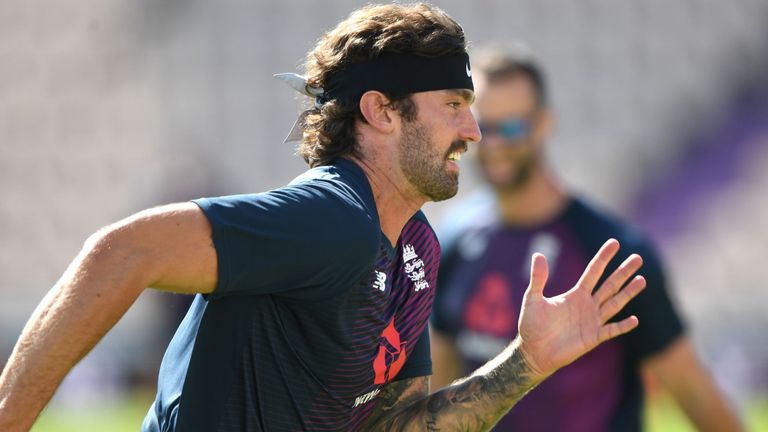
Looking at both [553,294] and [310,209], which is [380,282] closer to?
[310,209]

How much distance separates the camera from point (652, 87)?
1463 cm

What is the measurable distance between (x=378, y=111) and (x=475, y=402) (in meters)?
0.96

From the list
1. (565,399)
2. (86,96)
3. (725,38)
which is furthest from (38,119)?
(565,399)

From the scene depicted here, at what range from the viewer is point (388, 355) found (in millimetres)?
3508

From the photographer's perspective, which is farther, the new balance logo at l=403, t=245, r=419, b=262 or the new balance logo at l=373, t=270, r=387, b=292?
the new balance logo at l=403, t=245, r=419, b=262

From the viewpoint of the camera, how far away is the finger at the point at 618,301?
3.57 m

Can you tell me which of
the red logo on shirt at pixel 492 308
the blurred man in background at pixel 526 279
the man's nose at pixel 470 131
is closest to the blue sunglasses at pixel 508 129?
the blurred man in background at pixel 526 279

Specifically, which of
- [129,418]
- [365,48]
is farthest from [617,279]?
[129,418]

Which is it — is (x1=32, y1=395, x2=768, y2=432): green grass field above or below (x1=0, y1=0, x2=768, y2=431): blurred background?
below

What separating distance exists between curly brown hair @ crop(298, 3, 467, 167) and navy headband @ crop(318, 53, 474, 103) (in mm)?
16

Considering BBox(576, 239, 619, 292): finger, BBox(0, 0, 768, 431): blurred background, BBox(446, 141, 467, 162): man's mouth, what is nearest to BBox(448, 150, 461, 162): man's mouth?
BBox(446, 141, 467, 162): man's mouth

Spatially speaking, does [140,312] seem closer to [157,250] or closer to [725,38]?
[725,38]

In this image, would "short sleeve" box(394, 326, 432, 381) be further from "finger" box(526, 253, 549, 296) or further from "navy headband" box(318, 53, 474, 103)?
"navy headband" box(318, 53, 474, 103)

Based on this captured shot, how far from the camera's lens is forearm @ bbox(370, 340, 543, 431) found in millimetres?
3553
